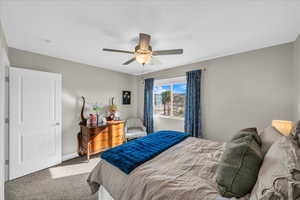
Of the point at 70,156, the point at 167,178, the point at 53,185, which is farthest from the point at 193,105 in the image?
the point at 70,156

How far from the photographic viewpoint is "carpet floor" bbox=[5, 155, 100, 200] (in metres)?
1.96

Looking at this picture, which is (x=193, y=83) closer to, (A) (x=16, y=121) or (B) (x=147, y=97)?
(B) (x=147, y=97)

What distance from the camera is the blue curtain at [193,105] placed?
3.26 meters

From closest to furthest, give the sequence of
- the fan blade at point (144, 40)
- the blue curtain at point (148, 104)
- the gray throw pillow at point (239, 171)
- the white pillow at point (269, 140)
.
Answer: the gray throw pillow at point (239, 171)
the white pillow at point (269, 140)
the fan blade at point (144, 40)
the blue curtain at point (148, 104)

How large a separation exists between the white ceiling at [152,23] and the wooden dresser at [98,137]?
1.85m

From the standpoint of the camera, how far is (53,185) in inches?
86.4

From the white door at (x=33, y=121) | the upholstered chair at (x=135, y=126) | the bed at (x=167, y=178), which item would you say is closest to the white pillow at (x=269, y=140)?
the bed at (x=167, y=178)

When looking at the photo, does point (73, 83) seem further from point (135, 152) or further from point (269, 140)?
point (269, 140)

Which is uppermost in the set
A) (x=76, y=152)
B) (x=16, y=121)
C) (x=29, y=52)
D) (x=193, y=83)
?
(x=29, y=52)

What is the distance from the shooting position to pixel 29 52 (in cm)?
268

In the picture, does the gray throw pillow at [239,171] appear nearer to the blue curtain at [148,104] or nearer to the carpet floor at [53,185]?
the carpet floor at [53,185]

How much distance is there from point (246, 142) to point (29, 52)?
389 centimetres

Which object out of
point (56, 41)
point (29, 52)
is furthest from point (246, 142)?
point (29, 52)

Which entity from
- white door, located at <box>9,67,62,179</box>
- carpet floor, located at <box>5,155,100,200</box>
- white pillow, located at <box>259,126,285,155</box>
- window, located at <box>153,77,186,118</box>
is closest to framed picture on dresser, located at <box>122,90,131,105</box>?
window, located at <box>153,77,186,118</box>
